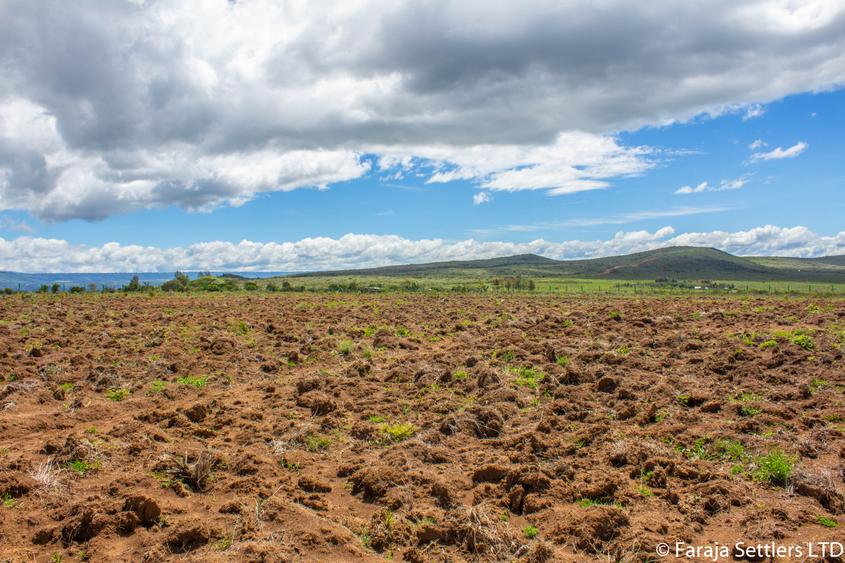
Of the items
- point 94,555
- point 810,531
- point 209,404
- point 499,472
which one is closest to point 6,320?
point 209,404

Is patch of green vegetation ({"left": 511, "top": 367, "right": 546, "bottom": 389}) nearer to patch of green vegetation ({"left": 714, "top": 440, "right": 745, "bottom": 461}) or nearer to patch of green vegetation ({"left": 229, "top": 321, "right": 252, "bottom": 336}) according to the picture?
patch of green vegetation ({"left": 714, "top": 440, "right": 745, "bottom": 461})

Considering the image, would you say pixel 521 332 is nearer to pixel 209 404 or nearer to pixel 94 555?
pixel 209 404

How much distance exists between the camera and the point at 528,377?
15.8 meters

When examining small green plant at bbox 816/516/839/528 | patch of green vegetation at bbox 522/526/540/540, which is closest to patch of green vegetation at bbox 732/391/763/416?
small green plant at bbox 816/516/839/528

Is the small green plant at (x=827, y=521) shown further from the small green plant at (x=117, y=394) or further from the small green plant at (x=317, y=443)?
the small green plant at (x=117, y=394)

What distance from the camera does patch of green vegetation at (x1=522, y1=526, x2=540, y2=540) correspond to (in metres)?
6.90

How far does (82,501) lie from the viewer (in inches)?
283

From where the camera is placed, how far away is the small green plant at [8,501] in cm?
722

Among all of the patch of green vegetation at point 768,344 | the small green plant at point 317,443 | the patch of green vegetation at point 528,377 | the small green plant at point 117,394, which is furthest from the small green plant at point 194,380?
the patch of green vegetation at point 768,344

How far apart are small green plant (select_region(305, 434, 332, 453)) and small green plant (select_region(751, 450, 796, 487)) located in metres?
7.90

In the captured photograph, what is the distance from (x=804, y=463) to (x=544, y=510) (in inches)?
184

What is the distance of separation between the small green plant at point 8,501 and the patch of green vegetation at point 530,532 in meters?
7.52

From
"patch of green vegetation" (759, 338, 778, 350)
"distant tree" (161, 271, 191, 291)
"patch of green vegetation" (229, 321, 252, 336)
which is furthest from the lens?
"distant tree" (161, 271, 191, 291)

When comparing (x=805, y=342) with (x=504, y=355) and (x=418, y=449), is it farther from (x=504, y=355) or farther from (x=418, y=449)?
(x=418, y=449)
